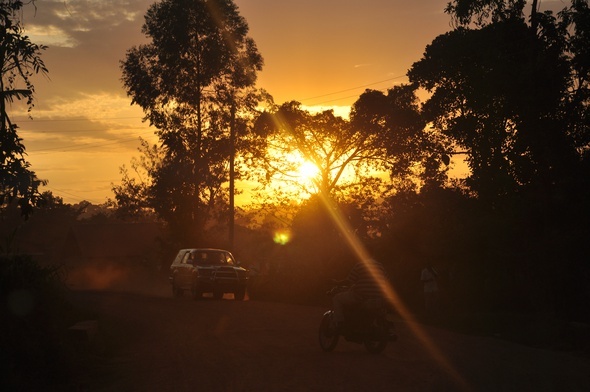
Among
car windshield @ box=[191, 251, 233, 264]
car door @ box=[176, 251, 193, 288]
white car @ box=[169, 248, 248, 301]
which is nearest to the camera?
white car @ box=[169, 248, 248, 301]

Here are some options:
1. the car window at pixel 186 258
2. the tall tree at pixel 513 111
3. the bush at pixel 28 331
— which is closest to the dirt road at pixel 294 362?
the bush at pixel 28 331

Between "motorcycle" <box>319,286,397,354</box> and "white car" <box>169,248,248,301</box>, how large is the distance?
16.0m

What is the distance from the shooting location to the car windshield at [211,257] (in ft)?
104

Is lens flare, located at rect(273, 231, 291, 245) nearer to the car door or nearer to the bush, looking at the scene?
the car door

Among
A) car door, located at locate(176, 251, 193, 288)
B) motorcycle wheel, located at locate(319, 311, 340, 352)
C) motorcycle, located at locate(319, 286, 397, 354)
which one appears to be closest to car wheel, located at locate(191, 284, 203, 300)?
car door, located at locate(176, 251, 193, 288)

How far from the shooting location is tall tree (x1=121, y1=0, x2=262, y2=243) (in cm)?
5091

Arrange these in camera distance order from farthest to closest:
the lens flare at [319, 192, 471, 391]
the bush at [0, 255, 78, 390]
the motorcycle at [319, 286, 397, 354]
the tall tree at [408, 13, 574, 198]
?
1. the tall tree at [408, 13, 574, 198]
2. the motorcycle at [319, 286, 397, 354]
3. the lens flare at [319, 192, 471, 391]
4. the bush at [0, 255, 78, 390]

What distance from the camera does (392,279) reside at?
31.8m

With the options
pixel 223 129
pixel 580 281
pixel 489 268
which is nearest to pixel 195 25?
pixel 223 129

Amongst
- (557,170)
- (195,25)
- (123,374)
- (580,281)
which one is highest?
(195,25)

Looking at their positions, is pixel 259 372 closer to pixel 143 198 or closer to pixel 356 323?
pixel 356 323

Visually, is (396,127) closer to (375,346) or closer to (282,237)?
(282,237)

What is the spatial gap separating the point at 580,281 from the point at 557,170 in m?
3.86

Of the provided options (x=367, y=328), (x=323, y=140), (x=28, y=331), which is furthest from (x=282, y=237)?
(x=28, y=331)
